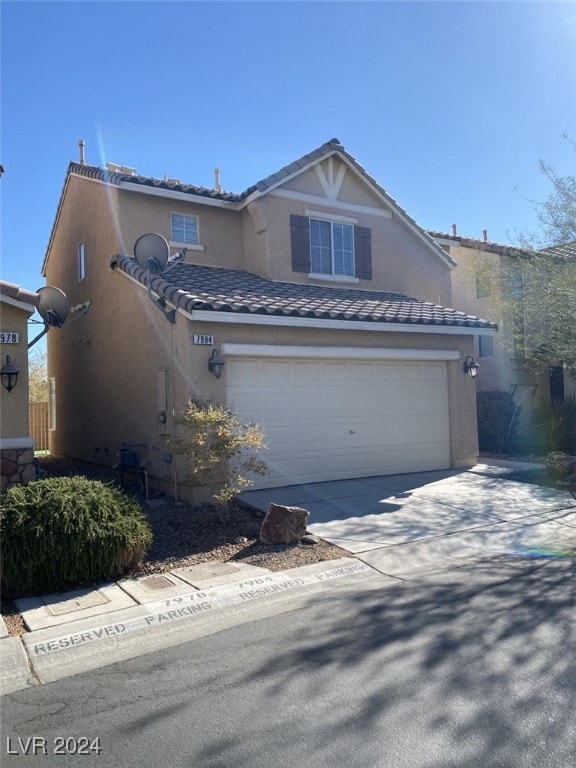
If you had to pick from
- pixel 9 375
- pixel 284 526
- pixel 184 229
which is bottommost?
pixel 284 526

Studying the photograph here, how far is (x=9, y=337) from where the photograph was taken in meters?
8.82

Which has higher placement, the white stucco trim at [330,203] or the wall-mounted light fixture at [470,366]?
the white stucco trim at [330,203]

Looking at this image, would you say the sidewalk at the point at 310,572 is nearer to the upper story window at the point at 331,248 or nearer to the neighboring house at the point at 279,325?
the neighboring house at the point at 279,325

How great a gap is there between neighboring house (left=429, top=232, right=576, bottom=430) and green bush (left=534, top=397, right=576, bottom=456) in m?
0.77

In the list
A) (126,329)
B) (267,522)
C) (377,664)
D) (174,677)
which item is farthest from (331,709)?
(126,329)

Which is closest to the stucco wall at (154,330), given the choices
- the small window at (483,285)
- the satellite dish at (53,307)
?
the small window at (483,285)

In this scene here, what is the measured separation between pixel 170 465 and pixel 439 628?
247 inches

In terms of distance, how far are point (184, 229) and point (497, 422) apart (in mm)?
9702

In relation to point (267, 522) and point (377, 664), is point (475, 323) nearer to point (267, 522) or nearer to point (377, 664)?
point (267, 522)

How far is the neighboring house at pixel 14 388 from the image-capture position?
8.59 m

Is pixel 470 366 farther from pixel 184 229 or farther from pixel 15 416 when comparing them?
pixel 15 416

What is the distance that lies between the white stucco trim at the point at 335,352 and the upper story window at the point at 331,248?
3219 mm

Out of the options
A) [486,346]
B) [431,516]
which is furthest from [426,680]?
[486,346]

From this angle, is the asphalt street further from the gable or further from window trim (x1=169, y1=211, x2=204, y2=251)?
the gable
